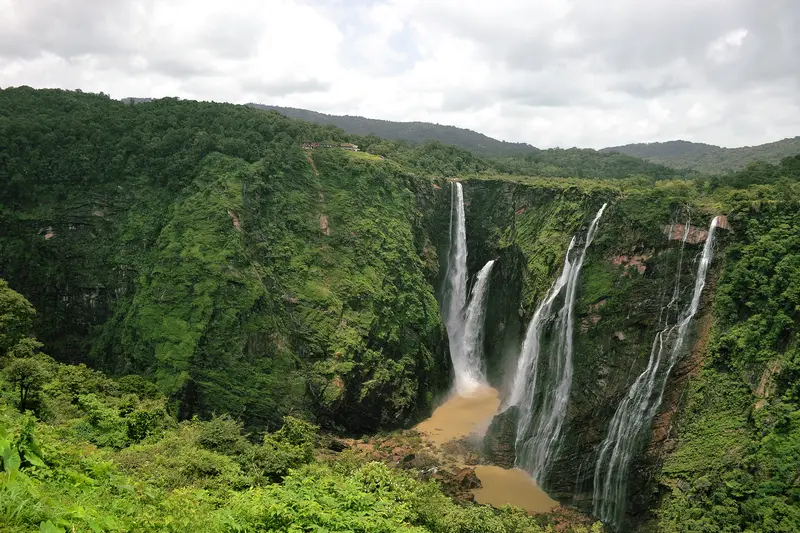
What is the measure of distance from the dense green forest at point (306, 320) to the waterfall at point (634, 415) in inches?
18.5

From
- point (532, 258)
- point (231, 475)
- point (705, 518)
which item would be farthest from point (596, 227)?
point (231, 475)

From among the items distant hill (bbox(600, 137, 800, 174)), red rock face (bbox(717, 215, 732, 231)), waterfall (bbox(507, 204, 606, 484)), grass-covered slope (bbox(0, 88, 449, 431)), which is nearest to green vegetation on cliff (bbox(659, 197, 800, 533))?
red rock face (bbox(717, 215, 732, 231))

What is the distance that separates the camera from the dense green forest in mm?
12773

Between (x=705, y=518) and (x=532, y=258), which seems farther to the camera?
(x=532, y=258)

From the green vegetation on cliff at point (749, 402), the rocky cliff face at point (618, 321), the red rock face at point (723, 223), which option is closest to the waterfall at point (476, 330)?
the rocky cliff face at point (618, 321)

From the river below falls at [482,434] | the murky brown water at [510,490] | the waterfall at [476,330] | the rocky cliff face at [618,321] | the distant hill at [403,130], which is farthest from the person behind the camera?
the distant hill at [403,130]

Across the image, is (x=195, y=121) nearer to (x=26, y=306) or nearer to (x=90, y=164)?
(x=90, y=164)

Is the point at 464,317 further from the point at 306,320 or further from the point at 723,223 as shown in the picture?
the point at 723,223

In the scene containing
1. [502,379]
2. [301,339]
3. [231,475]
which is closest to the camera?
[231,475]

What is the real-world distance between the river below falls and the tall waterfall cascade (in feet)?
5.04

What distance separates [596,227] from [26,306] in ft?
83.5

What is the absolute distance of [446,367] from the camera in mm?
33094

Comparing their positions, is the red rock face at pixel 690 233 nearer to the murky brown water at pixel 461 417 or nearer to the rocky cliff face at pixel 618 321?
the rocky cliff face at pixel 618 321

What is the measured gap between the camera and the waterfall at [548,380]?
23891 millimetres
